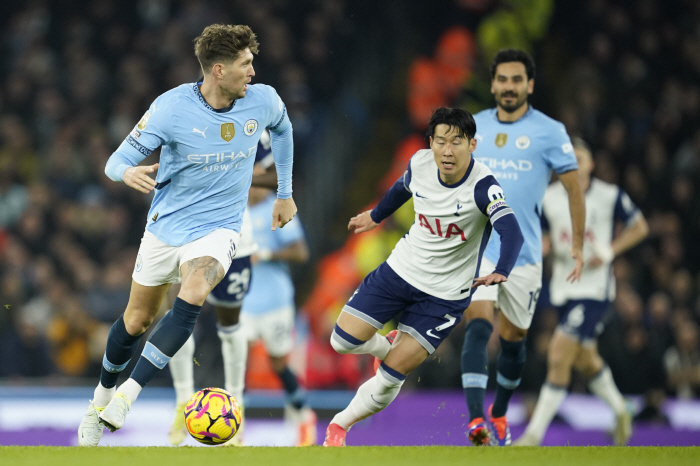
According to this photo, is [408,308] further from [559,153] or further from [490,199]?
[559,153]

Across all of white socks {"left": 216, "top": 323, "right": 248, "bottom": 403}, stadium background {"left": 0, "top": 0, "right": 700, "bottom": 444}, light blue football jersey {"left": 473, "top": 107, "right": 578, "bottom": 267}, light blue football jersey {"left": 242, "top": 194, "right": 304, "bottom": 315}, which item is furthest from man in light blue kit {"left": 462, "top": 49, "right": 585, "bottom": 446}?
stadium background {"left": 0, "top": 0, "right": 700, "bottom": 444}

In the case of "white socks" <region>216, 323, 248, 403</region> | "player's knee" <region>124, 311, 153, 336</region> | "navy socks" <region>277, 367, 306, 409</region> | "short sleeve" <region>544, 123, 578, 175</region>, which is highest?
"short sleeve" <region>544, 123, 578, 175</region>

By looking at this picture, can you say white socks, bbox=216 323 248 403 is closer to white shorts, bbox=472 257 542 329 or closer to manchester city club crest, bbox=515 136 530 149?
white shorts, bbox=472 257 542 329

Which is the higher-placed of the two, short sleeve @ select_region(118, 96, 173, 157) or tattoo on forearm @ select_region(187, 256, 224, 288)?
short sleeve @ select_region(118, 96, 173, 157)

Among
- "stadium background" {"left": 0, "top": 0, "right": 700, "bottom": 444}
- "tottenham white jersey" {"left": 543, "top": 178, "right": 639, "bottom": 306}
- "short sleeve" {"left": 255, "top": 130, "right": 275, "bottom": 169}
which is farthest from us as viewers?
"stadium background" {"left": 0, "top": 0, "right": 700, "bottom": 444}

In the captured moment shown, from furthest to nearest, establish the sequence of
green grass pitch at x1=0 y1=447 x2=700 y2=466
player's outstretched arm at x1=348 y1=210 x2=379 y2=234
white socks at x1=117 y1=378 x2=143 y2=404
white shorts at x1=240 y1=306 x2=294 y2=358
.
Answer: white shorts at x1=240 y1=306 x2=294 y2=358 < player's outstretched arm at x1=348 y1=210 x2=379 y2=234 < white socks at x1=117 y1=378 x2=143 y2=404 < green grass pitch at x1=0 y1=447 x2=700 y2=466

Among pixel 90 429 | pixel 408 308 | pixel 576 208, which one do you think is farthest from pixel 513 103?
pixel 90 429

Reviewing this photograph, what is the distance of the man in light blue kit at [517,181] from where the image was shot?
6363 mm

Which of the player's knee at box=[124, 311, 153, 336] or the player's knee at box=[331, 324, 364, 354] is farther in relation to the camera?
the player's knee at box=[331, 324, 364, 354]

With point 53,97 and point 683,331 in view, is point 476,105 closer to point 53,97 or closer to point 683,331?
point 683,331

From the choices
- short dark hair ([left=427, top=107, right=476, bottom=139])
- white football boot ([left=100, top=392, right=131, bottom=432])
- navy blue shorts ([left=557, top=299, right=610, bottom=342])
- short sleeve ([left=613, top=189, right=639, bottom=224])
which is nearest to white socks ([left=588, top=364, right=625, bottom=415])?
navy blue shorts ([left=557, top=299, right=610, bottom=342])

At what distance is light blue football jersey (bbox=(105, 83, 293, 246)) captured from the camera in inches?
210

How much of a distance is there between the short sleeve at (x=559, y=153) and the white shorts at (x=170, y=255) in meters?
2.23

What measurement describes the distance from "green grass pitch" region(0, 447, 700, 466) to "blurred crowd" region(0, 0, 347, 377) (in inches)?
270
